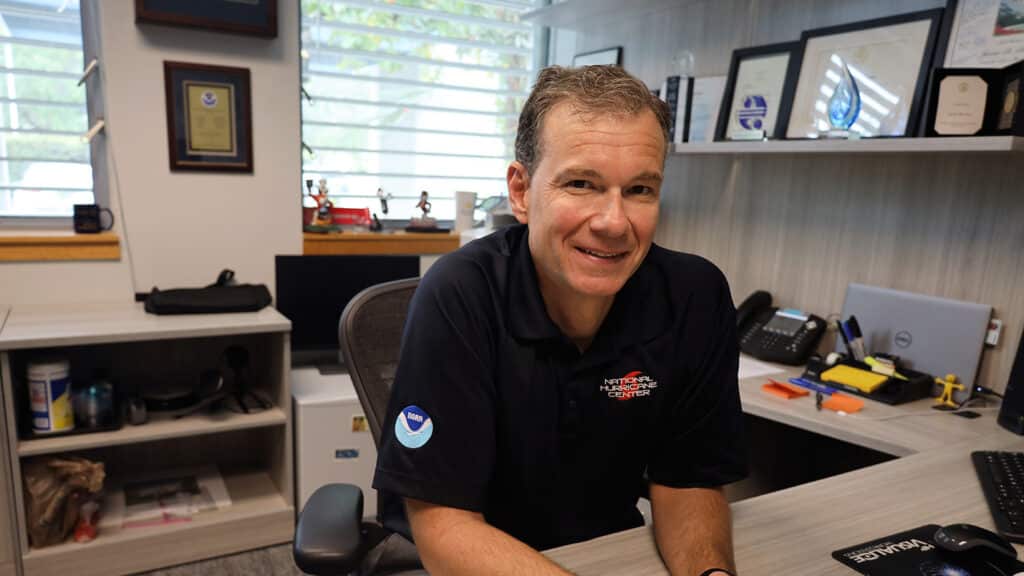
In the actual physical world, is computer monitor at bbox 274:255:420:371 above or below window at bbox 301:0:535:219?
below

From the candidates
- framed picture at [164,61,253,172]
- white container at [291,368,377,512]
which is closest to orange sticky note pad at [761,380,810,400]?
white container at [291,368,377,512]

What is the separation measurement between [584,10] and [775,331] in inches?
57.5

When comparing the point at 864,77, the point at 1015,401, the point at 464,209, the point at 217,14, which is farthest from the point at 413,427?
the point at 464,209

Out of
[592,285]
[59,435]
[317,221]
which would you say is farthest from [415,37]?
[592,285]

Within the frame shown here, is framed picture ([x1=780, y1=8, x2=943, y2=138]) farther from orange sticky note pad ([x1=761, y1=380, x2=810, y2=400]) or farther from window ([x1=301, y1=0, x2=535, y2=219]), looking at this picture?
window ([x1=301, y1=0, x2=535, y2=219])

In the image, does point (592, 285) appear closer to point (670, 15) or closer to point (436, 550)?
point (436, 550)

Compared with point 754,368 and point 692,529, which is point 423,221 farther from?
point 692,529

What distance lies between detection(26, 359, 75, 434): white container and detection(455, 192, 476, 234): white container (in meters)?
1.55

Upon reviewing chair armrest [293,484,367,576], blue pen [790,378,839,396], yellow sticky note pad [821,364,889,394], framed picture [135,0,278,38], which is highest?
framed picture [135,0,278,38]

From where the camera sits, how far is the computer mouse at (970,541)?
93cm

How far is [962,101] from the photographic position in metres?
1.65

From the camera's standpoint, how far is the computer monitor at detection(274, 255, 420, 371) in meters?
2.62

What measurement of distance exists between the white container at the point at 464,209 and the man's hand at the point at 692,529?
198 cm

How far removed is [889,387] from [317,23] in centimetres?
241
